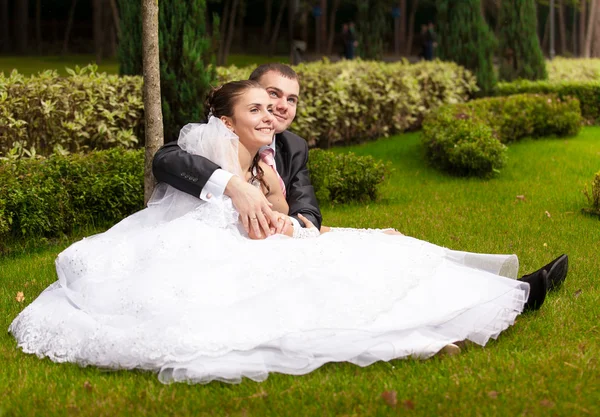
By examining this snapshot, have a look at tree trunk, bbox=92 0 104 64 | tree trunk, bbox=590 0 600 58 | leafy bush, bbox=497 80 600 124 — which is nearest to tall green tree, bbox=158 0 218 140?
leafy bush, bbox=497 80 600 124

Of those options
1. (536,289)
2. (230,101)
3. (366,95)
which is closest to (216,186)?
(230,101)

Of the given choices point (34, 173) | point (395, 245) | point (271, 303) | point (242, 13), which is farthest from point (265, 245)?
point (242, 13)

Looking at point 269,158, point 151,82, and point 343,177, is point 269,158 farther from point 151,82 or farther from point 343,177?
point 343,177

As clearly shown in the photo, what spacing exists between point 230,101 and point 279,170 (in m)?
0.68

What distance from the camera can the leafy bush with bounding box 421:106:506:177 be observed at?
10898 mm

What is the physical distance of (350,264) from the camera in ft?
14.7

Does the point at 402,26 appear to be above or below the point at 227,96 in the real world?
above

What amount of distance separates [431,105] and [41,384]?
13253 millimetres

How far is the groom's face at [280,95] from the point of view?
5219 mm

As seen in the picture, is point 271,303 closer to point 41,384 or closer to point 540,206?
point 41,384

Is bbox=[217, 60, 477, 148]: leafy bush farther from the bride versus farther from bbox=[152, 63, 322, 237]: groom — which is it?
the bride

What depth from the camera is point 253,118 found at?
4.81m

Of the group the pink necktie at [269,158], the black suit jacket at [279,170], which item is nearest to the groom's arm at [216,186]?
the black suit jacket at [279,170]

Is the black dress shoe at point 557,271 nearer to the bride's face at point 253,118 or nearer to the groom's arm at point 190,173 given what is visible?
the bride's face at point 253,118
